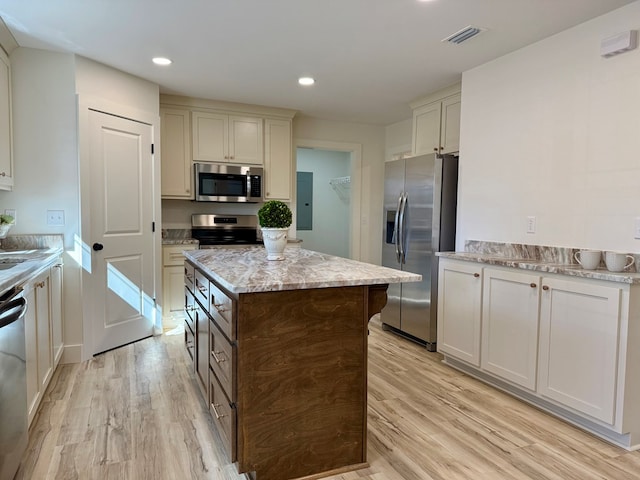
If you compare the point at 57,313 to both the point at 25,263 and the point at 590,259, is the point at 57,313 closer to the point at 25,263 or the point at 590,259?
the point at 25,263

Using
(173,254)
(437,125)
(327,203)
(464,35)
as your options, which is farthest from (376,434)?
(327,203)

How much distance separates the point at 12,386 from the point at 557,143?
3231 millimetres

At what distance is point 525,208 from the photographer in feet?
9.48

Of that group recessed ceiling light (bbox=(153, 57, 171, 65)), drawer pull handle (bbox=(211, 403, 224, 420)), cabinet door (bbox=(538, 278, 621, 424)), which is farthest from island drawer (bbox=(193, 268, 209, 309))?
cabinet door (bbox=(538, 278, 621, 424))

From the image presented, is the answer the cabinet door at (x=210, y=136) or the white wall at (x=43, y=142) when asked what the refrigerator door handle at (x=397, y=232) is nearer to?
the cabinet door at (x=210, y=136)

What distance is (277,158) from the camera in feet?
15.8

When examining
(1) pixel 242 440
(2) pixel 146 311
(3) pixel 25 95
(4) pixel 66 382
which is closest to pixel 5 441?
(1) pixel 242 440

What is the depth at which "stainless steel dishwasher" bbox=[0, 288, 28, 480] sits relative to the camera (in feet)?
5.00

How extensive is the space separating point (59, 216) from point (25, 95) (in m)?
0.94

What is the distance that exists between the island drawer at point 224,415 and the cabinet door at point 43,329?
41.7 inches

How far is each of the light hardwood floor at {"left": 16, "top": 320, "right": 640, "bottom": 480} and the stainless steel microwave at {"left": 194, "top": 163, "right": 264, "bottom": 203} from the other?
204cm

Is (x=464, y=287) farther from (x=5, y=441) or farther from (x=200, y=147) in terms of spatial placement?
(x=200, y=147)

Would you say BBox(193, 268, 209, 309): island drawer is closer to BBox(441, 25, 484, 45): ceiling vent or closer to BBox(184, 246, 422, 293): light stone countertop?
BBox(184, 246, 422, 293): light stone countertop

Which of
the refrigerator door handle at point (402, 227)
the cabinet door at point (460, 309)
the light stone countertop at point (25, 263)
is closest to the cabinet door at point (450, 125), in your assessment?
the refrigerator door handle at point (402, 227)
